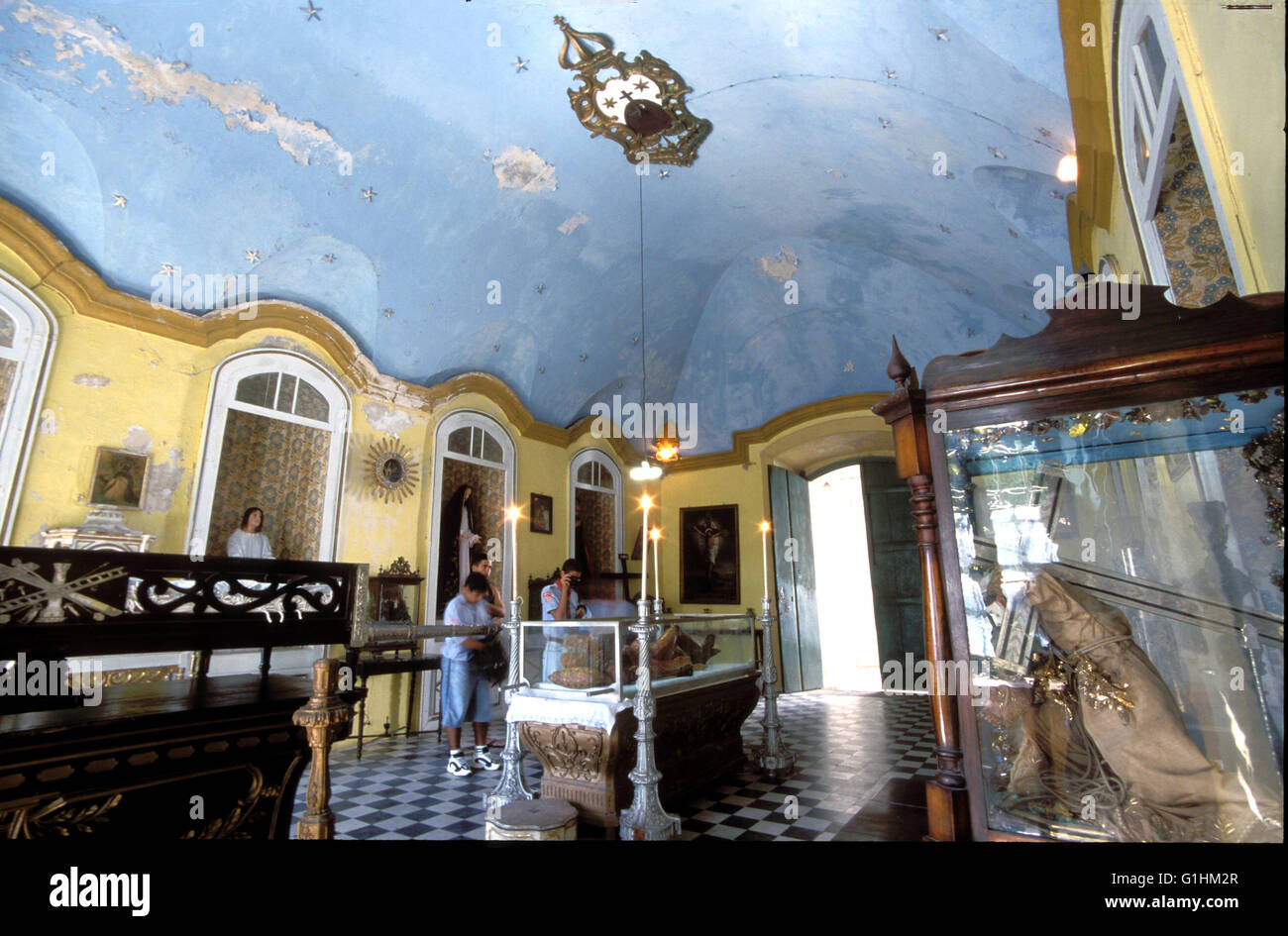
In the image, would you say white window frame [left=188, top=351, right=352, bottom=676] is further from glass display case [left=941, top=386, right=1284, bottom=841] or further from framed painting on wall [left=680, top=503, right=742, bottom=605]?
framed painting on wall [left=680, top=503, right=742, bottom=605]

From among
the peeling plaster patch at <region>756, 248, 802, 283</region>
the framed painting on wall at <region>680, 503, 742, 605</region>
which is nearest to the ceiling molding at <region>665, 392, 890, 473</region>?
the framed painting on wall at <region>680, 503, 742, 605</region>

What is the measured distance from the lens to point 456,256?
24.7ft

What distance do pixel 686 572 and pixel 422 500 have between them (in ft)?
18.2

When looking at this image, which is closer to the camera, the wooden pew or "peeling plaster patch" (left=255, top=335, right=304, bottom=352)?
the wooden pew

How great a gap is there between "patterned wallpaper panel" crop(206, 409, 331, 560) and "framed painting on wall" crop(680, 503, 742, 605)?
22.2 feet

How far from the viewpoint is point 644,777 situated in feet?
12.1

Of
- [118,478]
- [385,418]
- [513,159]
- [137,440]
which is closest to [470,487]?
[385,418]

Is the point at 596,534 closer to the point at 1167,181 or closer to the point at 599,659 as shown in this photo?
the point at 599,659

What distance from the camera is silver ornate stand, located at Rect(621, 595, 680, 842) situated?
364cm

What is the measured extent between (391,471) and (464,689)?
3.27m

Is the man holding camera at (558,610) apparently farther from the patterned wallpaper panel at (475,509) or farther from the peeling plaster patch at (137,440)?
the peeling plaster patch at (137,440)

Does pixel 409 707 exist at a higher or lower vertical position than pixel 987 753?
lower
